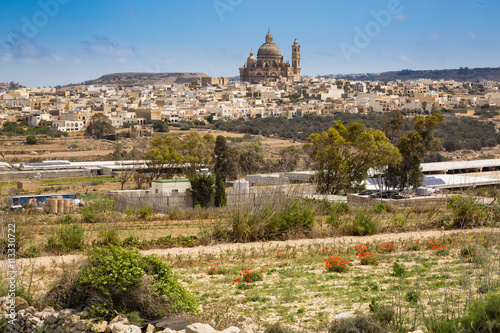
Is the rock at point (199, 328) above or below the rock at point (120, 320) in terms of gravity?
above

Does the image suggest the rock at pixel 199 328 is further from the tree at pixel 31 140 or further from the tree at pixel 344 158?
the tree at pixel 31 140

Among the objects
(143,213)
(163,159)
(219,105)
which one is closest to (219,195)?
(143,213)

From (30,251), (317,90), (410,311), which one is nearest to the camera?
(410,311)

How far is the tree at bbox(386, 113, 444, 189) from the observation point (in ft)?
67.3

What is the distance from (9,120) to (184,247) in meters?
61.1

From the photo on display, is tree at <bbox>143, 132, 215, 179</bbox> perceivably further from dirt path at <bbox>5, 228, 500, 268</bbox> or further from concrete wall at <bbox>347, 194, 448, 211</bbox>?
dirt path at <bbox>5, 228, 500, 268</bbox>

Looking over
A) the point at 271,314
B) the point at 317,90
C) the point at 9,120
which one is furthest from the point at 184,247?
the point at 317,90

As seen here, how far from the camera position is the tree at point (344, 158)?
19.1m

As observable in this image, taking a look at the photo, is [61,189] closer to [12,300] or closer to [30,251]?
[30,251]

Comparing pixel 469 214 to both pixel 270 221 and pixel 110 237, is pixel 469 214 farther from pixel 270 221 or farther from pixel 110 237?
pixel 110 237

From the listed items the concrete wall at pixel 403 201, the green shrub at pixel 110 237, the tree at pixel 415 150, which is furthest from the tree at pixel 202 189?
the green shrub at pixel 110 237

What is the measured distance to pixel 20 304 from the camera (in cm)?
594

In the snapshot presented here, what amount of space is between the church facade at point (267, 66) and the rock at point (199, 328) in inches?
4846

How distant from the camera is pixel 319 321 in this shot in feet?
18.7
